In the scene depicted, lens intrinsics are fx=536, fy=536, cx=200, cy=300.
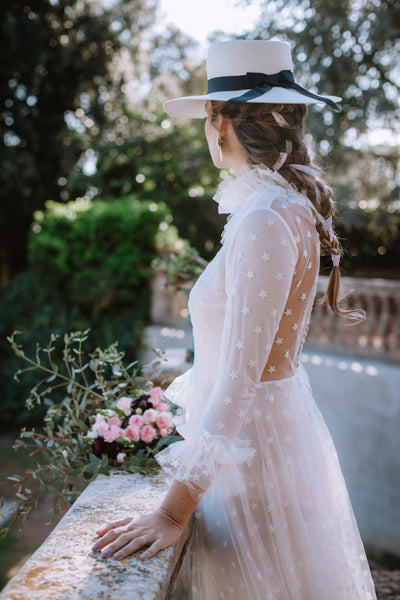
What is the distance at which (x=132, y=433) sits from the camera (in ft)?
5.63

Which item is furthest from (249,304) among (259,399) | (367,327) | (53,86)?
(53,86)

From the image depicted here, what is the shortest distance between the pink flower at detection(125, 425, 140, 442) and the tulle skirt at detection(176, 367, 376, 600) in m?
0.43

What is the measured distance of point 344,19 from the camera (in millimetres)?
5730

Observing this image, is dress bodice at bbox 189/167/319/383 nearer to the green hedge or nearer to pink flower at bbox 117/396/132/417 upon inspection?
pink flower at bbox 117/396/132/417

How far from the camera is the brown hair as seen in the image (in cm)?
129

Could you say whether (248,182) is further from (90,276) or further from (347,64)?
(90,276)

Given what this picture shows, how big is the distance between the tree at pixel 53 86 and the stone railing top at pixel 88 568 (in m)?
10.4

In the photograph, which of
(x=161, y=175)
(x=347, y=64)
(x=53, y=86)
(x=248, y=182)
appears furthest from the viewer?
(x=53, y=86)

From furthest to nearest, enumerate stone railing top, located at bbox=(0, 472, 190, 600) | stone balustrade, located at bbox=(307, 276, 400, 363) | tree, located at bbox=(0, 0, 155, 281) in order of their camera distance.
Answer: tree, located at bbox=(0, 0, 155, 281)
stone balustrade, located at bbox=(307, 276, 400, 363)
stone railing top, located at bbox=(0, 472, 190, 600)

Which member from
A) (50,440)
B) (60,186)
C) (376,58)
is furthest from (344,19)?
(60,186)

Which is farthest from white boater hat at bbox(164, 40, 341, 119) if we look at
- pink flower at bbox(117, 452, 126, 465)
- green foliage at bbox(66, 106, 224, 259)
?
green foliage at bbox(66, 106, 224, 259)

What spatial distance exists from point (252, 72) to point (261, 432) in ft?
2.90

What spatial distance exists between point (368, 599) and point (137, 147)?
33.8ft

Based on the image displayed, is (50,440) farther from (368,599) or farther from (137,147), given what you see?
(137,147)
